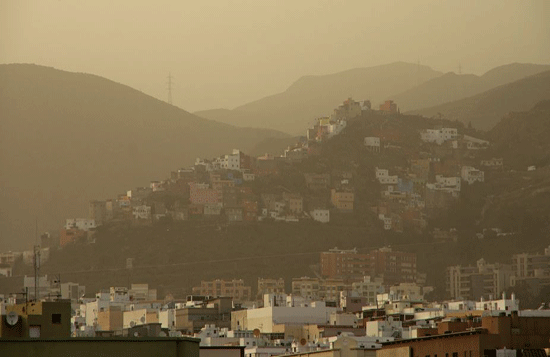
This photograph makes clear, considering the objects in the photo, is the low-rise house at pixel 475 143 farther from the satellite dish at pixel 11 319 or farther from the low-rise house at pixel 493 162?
the satellite dish at pixel 11 319

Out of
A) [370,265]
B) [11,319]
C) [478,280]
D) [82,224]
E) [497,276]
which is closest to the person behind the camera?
[11,319]

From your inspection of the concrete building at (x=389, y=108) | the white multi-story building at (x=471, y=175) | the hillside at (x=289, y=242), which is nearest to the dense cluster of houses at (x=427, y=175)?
the white multi-story building at (x=471, y=175)

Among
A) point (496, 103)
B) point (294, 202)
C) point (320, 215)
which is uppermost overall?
point (496, 103)

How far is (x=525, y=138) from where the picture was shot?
179 meters

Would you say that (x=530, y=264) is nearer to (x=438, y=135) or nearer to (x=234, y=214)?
(x=234, y=214)

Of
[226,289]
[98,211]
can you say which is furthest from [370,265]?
[98,211]

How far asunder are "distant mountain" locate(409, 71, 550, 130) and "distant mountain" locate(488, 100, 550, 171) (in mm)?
5415

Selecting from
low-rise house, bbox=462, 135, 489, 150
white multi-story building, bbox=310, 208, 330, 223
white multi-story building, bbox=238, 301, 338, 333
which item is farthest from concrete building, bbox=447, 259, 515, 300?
white multi-story building, bbox=238, 301, 338, 333

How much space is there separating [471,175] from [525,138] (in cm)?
963

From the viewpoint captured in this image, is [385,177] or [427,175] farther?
[427,175]

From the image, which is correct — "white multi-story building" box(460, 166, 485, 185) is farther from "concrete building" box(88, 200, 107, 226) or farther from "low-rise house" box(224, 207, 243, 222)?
"concrete building" box(88, 200, 107, 226)

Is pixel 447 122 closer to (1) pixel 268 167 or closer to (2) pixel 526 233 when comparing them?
(1) pixel 268 167

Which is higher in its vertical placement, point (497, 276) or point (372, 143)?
point (372, 143)

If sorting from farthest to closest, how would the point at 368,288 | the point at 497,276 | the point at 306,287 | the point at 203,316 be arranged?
the point at 497,276 → the point at 306,287 → the point at 368,288 → the point at 203,316
